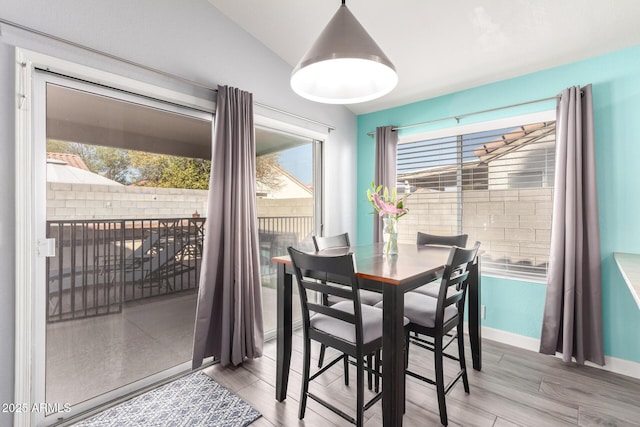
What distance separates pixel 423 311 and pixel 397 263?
33cm

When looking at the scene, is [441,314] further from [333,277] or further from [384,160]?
[384,160]

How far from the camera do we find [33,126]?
1.65m

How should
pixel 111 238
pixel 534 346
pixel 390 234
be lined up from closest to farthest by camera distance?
pixel 111 238 → pixel 390 234 → pixel 534 346

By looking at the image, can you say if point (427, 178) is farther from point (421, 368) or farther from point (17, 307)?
point (17, 307)

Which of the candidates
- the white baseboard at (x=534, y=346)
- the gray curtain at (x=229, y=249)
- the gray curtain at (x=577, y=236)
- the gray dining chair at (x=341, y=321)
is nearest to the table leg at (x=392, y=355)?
the gray dining chair at (x=341, y=321)

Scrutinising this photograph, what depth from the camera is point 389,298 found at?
147 centimetres

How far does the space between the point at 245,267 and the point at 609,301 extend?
2848 mm

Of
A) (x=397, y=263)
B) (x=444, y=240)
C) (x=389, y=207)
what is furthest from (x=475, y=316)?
(x=389, y=207)

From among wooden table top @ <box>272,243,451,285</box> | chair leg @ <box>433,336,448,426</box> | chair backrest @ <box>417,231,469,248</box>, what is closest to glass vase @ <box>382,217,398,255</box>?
wooden table top @ <box>272,243,451,285</box>

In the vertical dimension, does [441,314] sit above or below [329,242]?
below

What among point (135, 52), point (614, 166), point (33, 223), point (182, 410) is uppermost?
point (135, 52)

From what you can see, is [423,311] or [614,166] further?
[614,166]

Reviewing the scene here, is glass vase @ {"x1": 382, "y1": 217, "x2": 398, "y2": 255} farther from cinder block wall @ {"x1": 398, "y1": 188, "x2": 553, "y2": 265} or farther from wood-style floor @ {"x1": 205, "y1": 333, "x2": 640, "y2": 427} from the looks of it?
cinder block wall @ {"x1": 398, "y1": 188, "x2": 553, "y2": 265}

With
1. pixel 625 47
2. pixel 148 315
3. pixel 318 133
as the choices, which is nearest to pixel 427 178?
pixel 318 133
